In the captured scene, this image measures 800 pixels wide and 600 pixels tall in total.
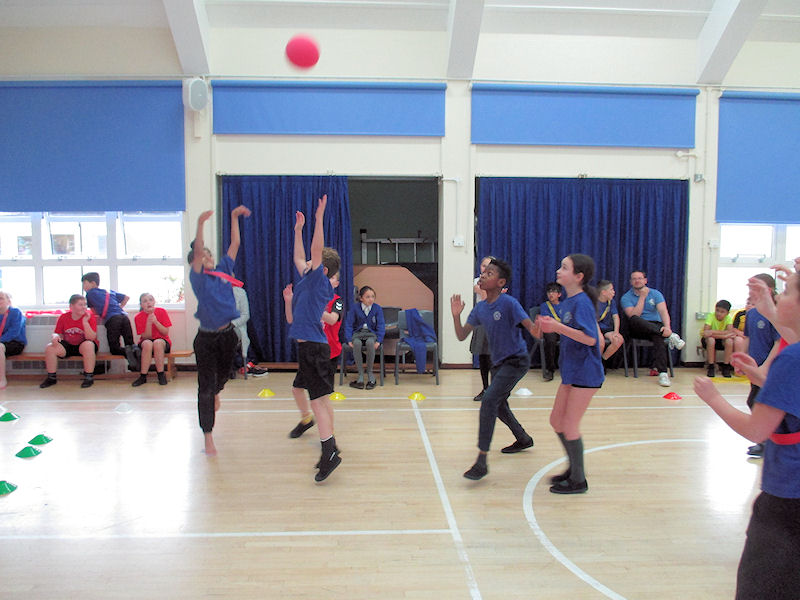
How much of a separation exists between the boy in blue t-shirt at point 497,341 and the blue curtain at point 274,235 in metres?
4.37

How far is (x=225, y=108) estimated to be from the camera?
7.71 meters

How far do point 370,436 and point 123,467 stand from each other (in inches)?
75.2

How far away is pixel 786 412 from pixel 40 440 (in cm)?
507

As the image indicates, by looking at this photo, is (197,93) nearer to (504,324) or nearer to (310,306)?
(310,306)

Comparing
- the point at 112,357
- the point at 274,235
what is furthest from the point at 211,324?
the point at 274,235

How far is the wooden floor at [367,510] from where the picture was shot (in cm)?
252

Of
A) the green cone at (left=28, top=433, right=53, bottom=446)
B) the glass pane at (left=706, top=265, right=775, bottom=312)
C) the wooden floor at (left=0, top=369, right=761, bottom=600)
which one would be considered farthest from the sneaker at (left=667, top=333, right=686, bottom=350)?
the green cone at (left=28, top=433, right=53, bottom=446)

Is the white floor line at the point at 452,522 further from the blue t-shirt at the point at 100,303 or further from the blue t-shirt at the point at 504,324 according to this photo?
the blue t-shirt at the point at 100,303

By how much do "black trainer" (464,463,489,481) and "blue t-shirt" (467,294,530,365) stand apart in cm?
71

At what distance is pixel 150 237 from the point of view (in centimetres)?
815

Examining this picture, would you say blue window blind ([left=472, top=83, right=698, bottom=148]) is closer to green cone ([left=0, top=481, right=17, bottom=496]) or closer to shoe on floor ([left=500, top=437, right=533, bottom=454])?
shoe on floor ([left=500, top=437, right=533, bottom=454])

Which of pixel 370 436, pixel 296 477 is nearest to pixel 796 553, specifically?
pixel 296 477

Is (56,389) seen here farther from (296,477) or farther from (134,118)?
(296,477)

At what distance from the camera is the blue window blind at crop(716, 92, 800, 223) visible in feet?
26.3
